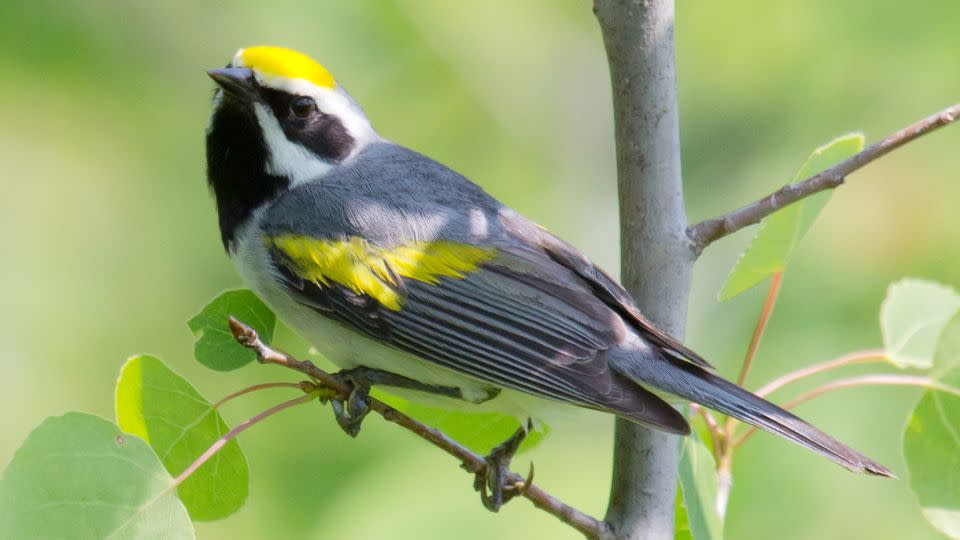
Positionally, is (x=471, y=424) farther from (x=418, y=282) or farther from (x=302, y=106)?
(x=302, y=106)

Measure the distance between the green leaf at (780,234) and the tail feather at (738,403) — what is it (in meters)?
0.20

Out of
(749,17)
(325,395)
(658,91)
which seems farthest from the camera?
(749,17)

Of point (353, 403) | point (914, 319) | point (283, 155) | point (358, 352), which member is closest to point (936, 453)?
point (914, 319)

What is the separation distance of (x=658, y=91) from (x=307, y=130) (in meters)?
1.43

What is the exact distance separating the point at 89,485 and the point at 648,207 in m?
1.17

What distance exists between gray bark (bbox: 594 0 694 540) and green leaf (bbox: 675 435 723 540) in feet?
0.10

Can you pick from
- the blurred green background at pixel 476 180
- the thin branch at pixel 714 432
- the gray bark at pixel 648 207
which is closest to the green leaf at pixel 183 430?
the gray bark at pixel 648 207

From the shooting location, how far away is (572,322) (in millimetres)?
2734

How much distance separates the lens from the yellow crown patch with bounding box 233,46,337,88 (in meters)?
3.14

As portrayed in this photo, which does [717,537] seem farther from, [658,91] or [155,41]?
[155,41]

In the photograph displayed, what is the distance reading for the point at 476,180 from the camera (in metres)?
4.81

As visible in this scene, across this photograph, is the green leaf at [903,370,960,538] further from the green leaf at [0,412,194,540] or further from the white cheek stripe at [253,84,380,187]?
the white cheek stripe at [253,84,380,187]

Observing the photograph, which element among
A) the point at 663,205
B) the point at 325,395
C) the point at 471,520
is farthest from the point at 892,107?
the point at 325,395

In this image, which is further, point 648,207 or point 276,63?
point 276,63
